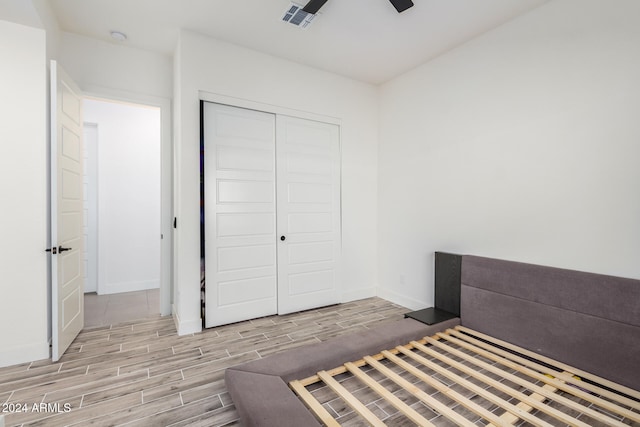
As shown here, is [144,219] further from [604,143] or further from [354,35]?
[604,143]

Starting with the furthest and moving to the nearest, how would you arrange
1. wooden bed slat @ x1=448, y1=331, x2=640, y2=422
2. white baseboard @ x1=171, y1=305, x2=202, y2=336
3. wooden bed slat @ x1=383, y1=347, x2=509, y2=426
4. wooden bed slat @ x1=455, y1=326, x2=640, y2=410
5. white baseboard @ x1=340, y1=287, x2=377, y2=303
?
white baseboard @ x1=340, y1=287, x2=377, y2=303 < white baseboard @ x1=171, y1=305, x2=202, y2=336 < wooden bed slat @ x1=455, y1=326, x2=640, y2=410 < wooden bed slat @ x1=448, y1=331, x2=640, y2=422 < wooden bed slat @ x1=383, y1=347, x2=509, y2=426

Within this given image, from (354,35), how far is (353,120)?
1204 mm

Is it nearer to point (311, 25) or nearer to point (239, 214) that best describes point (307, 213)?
point (239, 214)

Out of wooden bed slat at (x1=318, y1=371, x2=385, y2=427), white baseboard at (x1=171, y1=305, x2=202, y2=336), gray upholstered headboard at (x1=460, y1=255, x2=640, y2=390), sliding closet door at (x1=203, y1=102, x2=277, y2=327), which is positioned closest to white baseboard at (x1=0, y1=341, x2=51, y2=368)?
white baseboard at (x1=171, y1=305, x2=202, y2=336)

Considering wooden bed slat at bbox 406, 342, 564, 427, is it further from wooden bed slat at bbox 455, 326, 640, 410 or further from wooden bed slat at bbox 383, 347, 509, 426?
wooden bed slat at bbox 455, 326, 640, 410

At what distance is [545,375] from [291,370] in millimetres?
1838

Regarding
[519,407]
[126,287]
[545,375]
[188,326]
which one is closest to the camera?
[519,407]

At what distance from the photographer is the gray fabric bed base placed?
1.58 m

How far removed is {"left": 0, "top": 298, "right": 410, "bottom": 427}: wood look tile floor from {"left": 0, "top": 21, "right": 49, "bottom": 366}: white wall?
307 millimetres

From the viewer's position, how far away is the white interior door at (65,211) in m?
2.44

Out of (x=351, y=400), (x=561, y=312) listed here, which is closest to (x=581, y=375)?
(x=561, y=312)

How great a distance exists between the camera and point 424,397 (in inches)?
73.4

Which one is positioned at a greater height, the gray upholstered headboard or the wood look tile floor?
the gray upholstered headboard

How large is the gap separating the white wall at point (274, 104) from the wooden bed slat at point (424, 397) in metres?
1.90
